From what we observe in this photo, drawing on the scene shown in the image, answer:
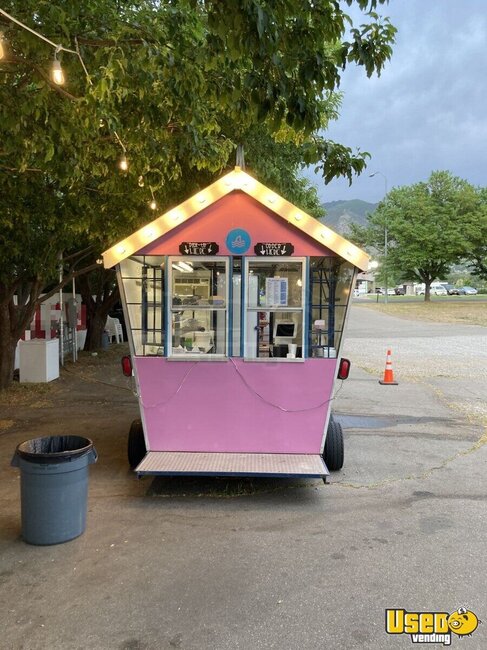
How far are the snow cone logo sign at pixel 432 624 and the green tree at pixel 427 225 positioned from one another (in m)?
47.1

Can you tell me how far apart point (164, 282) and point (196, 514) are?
2424 mm

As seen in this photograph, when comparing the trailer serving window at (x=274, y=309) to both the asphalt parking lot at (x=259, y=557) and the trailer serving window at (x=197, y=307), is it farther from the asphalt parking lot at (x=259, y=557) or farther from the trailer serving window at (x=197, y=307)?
the asphalt parking lot at (x=259, y=557)

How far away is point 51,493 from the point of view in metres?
4.39

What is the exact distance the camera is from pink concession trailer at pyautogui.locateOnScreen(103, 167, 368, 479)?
18.8ft

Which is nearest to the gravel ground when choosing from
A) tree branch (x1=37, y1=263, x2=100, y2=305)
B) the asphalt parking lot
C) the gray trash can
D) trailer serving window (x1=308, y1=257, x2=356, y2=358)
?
the asphalt parking lot

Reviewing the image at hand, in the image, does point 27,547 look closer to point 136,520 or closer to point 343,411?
point 136,520

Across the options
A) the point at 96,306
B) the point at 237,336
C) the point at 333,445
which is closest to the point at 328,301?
the point at 237,336

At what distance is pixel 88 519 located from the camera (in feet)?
16.3

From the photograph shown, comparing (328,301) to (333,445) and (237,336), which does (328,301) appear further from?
(333,445)

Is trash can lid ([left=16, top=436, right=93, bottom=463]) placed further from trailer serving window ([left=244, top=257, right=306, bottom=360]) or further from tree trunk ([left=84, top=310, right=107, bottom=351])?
tree trunk ([left=84, top=310, right=107, bottom=351])

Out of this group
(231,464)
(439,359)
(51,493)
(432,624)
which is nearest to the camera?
(432,624)

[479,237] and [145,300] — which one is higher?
[479,237]

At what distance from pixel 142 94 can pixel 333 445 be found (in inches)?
176

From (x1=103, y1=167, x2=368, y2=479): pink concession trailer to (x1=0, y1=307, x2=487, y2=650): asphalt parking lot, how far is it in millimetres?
590
